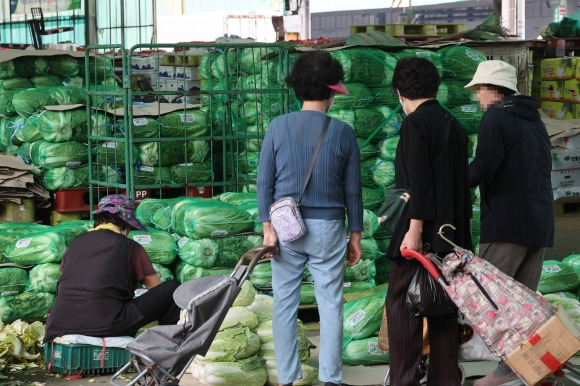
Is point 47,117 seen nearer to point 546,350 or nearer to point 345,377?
Answer: point 345,377

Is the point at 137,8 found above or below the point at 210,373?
above

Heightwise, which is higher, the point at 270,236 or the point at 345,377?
the point at 270,236

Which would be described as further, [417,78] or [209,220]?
[209,220]

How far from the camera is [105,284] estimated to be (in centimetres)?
604

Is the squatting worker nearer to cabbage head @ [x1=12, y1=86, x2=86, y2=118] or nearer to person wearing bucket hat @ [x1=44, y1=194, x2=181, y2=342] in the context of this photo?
person wearing bucket hat @ [x1=44, y1=194, x2=181, y2=342]

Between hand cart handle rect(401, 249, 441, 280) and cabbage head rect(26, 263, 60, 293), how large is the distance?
301 centimetres

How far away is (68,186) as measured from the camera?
9609 mm

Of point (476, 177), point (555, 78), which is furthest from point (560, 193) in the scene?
point (476, 177)

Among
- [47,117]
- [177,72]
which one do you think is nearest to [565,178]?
[177,72]

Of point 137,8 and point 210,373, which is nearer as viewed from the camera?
point 210,373

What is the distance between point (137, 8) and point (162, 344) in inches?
868

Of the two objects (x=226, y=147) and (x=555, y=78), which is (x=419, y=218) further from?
(x=555, y=78)

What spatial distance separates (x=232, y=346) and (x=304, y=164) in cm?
129

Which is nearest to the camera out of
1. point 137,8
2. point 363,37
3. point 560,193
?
point 363,37
